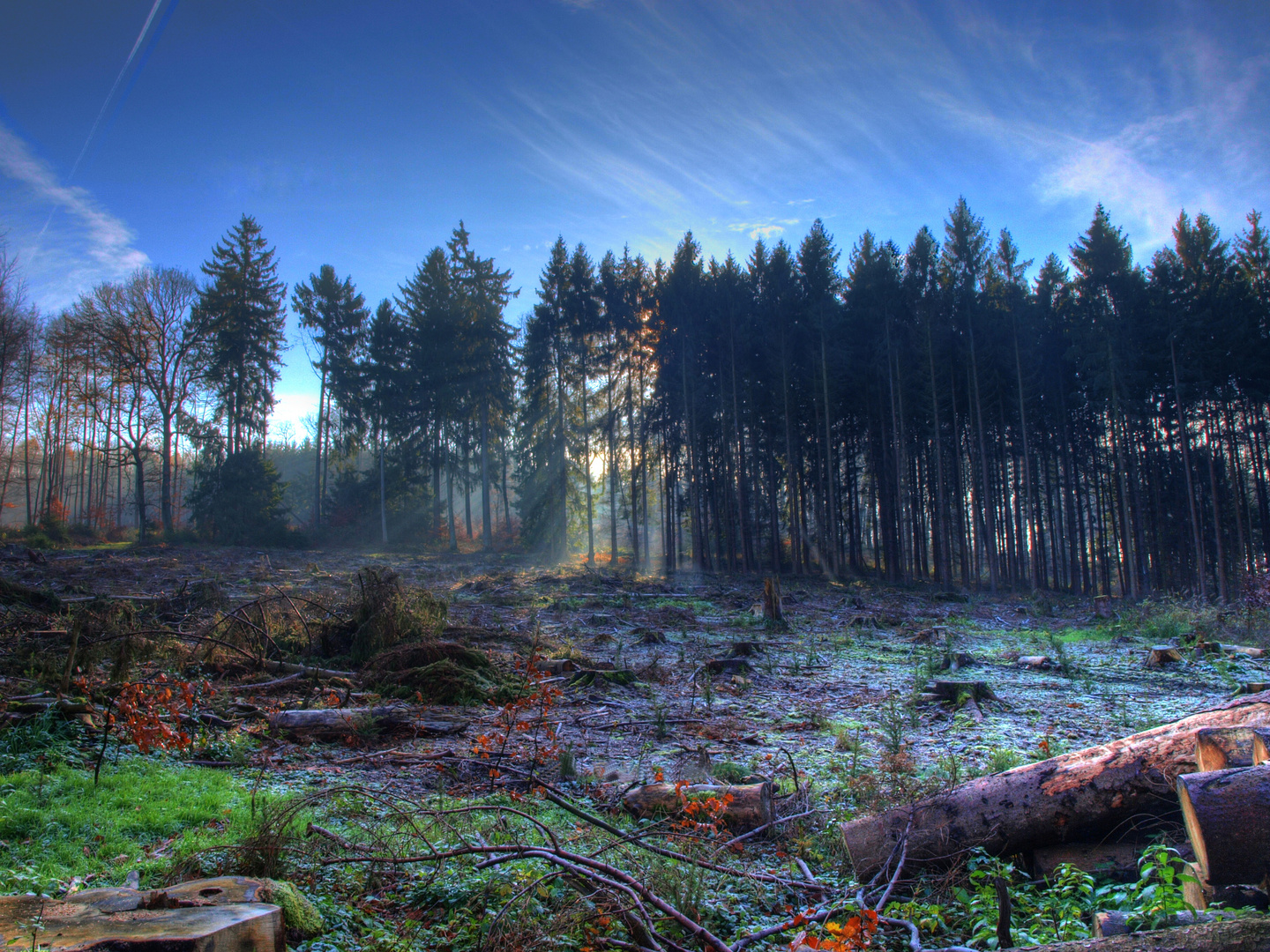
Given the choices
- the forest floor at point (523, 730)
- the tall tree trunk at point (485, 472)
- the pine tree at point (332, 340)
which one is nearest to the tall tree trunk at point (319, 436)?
the pine tree at point (332, 340)

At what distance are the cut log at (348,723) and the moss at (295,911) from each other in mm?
3811

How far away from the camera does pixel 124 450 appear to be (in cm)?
3291

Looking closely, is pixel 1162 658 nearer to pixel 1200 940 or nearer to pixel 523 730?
pixel 1200 940

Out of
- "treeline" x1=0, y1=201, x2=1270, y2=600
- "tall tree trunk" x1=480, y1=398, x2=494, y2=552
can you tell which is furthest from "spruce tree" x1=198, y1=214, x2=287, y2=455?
"tall tree trunk" x1=480, y1=398, x2=494, y2=552

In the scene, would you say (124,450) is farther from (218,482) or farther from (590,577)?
(590,577)

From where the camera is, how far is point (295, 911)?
2.79 metres

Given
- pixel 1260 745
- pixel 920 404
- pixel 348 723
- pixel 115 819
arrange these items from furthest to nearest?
pixel 920 404, pixel 348 723, pixel 115 819, pixel 1260 745

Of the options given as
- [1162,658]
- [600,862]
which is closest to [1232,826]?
[600,862]

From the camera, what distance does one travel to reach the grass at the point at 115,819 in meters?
3.43

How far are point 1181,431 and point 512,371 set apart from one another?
3166 cm

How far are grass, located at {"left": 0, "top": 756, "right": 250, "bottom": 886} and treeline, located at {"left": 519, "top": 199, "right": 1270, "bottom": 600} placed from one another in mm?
28274

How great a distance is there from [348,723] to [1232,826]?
22.0ft

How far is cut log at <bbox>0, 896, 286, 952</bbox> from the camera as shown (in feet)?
6.94

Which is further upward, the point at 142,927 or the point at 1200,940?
the point at 142,927
